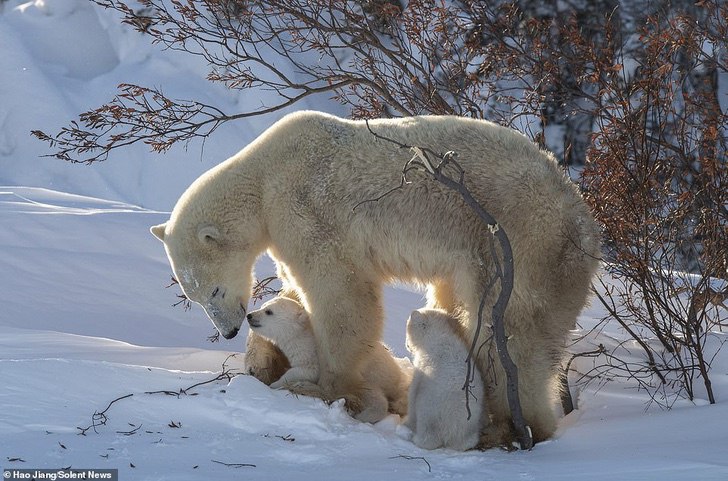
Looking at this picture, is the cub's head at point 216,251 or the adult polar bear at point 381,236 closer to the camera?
the adult polar bear at point 381,236

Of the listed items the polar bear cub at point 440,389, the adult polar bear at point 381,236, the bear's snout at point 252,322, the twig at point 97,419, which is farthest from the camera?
the bear's snout at point 252,322

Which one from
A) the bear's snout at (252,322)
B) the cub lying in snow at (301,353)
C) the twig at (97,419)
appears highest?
the bear's snout at (252,322)

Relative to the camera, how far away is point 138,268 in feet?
23.8

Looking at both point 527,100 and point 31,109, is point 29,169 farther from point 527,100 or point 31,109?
point 527,100

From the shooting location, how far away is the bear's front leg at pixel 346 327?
14.5 feet

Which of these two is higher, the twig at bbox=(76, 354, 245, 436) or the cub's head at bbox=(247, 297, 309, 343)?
the cub's head at bbox=(247, 297, 309, 343)

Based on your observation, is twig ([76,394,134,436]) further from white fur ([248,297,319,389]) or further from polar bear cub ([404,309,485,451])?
polar bear cub ([404,309,485,451])

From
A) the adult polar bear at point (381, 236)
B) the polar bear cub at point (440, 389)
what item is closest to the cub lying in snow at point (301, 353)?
the adult polar bear at point (381, 236)

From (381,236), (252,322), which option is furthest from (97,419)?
(381,236)

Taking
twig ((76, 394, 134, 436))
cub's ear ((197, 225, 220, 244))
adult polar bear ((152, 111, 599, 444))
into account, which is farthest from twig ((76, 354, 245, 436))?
cub's ear ((197, 225, 220, 244))

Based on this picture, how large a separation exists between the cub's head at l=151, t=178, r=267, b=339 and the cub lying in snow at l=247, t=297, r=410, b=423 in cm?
25

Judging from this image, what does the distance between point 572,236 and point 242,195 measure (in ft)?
6.12

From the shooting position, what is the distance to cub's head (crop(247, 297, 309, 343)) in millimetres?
4730

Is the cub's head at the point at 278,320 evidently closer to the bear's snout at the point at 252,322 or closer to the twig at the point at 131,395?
the bear's snout at the point at 252,322
